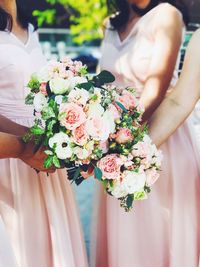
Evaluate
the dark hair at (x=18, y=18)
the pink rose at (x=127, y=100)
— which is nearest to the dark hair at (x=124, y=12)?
the dark hair at (x=18, y=18)

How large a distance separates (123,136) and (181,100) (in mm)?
484

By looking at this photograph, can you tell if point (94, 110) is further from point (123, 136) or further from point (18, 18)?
point (18, 18)

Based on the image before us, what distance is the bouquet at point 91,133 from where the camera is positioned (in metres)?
1.93

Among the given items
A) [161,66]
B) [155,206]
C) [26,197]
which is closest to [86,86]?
[161,66]

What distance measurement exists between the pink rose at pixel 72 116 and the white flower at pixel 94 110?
29mm

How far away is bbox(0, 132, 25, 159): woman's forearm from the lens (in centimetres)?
208

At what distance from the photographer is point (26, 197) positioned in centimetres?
243

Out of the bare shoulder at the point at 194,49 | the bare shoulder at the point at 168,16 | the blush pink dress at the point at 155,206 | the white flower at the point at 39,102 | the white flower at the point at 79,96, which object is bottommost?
the blush pink dress at the point at 155,206

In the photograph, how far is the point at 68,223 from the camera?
260 centimetres

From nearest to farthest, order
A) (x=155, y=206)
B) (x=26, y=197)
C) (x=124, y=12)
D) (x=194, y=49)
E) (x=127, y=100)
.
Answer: (x=127, y=100) → (x=194, y=49) → (x=26, y=197) → (x=155, y=206) → (x=124, y=12)

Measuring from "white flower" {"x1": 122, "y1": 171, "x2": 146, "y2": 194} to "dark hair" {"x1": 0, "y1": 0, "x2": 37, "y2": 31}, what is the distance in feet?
3.36

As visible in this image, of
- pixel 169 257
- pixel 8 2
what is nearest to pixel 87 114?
pixel 8 2

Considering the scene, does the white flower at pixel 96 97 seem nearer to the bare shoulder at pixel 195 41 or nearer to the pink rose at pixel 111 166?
the pink rose at pixel 111 166

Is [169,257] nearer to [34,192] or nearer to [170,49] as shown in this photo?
[34,192]
